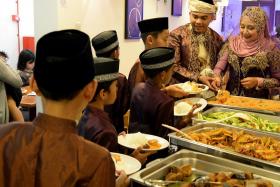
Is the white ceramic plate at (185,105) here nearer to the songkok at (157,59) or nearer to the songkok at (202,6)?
the songkok at (157,59)

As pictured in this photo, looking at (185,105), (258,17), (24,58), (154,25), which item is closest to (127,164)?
(185,105)

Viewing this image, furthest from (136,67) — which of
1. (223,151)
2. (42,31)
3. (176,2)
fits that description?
(176,2)

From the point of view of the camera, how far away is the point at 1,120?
2059mm

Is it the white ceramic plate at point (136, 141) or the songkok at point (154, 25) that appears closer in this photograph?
the white ceramic plate at point (136, 141)

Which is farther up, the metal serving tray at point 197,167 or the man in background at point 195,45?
the man in background at point 195,45

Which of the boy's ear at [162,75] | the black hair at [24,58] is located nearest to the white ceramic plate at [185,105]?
the boy's ear at [162,75]

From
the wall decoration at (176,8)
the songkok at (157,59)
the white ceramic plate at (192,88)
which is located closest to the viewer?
the songkok at (157,59)

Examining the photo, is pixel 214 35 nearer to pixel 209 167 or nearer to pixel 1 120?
pixel 209 167

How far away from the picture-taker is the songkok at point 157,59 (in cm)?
178

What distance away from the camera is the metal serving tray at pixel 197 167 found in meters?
1.34

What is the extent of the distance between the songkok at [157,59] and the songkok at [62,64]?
96 centimetres

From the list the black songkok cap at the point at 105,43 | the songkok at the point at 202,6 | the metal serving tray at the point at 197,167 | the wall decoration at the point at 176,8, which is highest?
the wall decoration at the point at 176,8

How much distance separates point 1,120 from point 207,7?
1614mm

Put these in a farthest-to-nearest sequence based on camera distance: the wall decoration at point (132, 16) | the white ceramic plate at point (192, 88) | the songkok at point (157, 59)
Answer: the wall decoration at point (132, 16)
the white ceramic plate at point (192, 88)
the songkok at point (157, 59)
